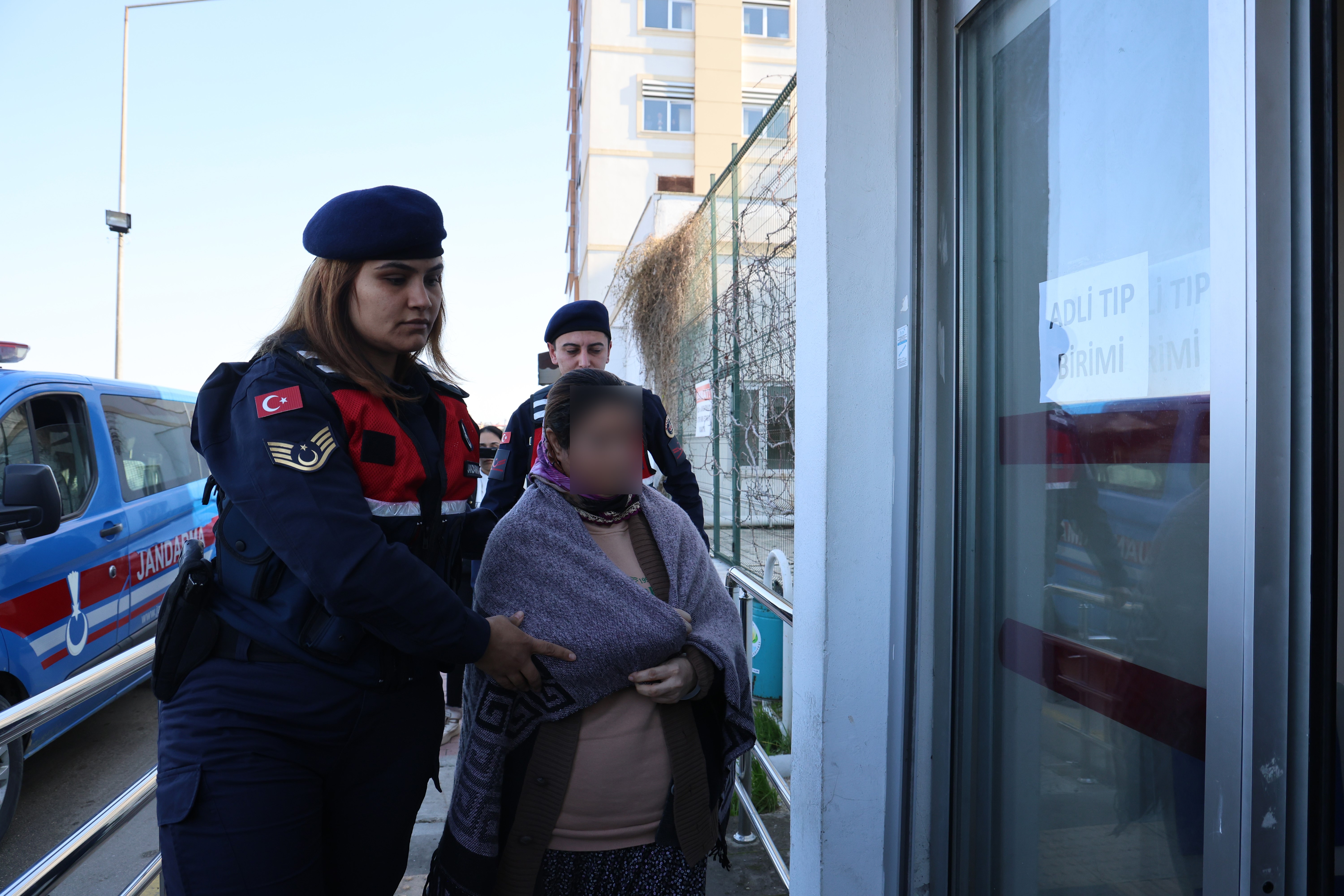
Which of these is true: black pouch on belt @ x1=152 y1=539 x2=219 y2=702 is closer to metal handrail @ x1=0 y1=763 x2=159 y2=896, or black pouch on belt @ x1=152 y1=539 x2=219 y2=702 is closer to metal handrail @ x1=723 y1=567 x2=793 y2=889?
metal handrail @ x1=0 y1=763 x2=159 y2=896

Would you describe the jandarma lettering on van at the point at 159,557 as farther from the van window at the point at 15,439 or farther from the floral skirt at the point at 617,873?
the floral skirt at the point at 617,873

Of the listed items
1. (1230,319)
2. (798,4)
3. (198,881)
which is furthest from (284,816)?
(798,4)

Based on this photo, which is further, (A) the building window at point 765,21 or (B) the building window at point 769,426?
(A) the building window at point 765,21

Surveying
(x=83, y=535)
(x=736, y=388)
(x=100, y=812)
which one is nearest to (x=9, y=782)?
(x=83, y=535)

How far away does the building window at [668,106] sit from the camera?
72.4ft

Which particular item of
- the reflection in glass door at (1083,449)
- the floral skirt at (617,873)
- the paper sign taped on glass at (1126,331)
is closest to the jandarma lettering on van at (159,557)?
the floral skirt at (617,873)

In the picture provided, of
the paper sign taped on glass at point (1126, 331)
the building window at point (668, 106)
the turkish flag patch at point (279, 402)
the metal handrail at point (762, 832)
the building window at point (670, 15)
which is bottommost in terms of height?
the metal handrail at point (762, 832)

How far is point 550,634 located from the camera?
1.58 metres

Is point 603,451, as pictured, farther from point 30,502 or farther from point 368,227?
point 30,502

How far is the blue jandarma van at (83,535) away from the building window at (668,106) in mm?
18955

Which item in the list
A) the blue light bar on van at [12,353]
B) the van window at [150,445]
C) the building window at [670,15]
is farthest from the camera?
the building window at [670,15]

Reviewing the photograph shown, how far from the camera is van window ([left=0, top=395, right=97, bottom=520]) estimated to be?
3807 millimetres

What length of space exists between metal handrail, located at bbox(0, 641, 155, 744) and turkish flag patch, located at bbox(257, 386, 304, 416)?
499 mm

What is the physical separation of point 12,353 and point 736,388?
12.6 ft
